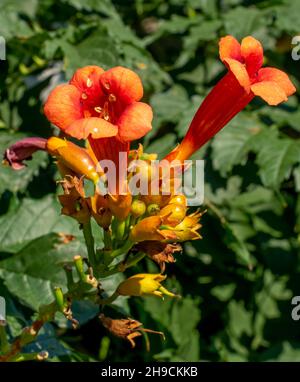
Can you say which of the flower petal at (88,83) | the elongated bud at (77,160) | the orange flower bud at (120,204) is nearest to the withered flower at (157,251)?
the orange flower bud at (120,204)

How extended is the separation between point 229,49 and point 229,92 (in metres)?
0.13

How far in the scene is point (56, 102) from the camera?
195cm

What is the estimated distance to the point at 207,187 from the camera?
3092mm

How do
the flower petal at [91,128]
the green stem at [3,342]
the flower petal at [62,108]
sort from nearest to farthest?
the flower petal at [91,128]
the flower petal at [62,108]
the green stem at [3,342]

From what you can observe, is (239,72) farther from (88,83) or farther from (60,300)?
Result: (60,300)

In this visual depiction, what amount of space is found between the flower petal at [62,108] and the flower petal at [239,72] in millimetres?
430

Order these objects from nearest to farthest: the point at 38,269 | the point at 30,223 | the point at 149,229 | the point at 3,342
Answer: the point at 149,229 < the point at 3,342 < the point at 38,269 < the point at 30,223

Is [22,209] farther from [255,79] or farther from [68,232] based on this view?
[255,79]

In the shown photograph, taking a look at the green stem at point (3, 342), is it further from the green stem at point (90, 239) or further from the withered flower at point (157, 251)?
the withered flower at point (157, 251)

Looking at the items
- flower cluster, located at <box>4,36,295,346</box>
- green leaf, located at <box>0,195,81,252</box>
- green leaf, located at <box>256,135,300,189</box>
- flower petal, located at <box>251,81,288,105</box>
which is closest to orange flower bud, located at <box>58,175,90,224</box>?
flower cluster, located at <box>4,36,295,346</box>

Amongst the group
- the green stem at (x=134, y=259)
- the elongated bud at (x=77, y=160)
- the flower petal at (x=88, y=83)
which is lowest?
the green stem at (x=134, y=259)

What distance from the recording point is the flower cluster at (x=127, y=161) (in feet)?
6.43

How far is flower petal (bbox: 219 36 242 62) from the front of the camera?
82.6 inches

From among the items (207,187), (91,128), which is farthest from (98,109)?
(207,187)
